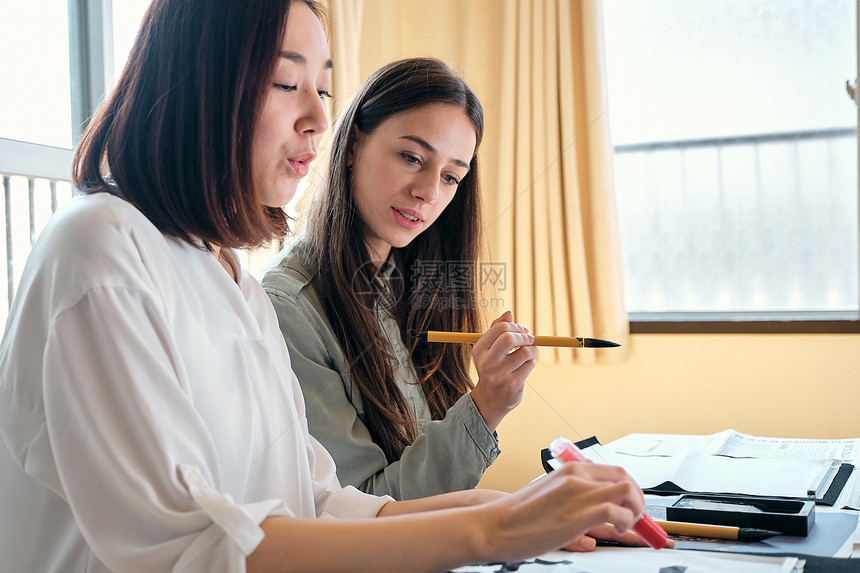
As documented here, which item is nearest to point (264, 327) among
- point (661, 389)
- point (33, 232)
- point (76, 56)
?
point (33, 232)

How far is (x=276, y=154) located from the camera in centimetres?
68

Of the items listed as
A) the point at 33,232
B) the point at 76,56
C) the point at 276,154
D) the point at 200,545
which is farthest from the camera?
the point at 76,56

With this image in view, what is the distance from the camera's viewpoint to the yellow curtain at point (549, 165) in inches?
77.6

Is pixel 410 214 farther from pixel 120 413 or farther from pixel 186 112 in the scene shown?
pixel 120 413

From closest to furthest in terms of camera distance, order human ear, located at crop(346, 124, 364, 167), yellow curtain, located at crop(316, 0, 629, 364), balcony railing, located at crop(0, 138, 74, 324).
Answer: human ear, located at crop(346, 124, 364, 167) → balcony railing, located at crop(0, 138, 74, 324) → yellow curtain, located at crop(316, 0, 629, 364)

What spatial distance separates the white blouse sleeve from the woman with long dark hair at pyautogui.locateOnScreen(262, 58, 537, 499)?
45 cm

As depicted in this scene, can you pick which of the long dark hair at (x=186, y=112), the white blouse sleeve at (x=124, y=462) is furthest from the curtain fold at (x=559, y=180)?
the white blouse sleeve at (x=124, y=462)

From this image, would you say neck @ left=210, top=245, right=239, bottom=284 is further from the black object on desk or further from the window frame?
the window frame

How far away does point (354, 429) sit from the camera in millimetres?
950

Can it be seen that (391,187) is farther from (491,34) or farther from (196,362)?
Answer: (491,34)

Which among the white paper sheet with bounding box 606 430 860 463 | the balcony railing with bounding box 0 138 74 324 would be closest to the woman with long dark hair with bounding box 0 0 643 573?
the white paper sheet with bounding box 606 430 860 463

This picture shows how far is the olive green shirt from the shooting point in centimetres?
90

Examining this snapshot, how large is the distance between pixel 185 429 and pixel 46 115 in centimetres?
121

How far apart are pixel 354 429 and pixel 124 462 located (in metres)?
0.50
